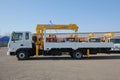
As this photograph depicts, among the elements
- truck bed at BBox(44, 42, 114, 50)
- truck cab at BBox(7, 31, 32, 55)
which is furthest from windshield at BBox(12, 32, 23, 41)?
truck bed at BBox(44, 42, 114, 50)

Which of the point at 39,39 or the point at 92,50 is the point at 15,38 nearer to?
the point at 39,39

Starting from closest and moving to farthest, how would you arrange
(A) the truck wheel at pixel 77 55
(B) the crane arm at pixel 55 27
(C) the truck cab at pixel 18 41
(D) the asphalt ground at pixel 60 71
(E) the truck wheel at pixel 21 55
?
1. (D) the asphalt ground at pixel 60 71
2. (C) the truck cab at pixel 18 41
3. (E) the truck wheel at pixel 21 55
4. (A) the truck wheel at pixel 77 55
5. (B) the crane arm at pixel 55 27

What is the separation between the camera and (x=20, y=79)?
1027 cm

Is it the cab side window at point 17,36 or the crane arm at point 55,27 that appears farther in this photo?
the crane arm at point 55,27

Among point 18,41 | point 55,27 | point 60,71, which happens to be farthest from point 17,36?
point 60,71

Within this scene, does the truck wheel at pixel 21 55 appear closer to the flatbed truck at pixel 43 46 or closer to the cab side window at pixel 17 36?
the flatbed truck at pixel 43 46

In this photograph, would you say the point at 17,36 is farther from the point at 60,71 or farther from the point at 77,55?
the point at 60,71

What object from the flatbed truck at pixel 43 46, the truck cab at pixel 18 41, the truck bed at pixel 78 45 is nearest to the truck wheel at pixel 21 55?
the flatbed truck at pixel 43 46

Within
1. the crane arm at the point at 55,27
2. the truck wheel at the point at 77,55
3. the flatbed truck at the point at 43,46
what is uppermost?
the crane arm at the point at 55,27

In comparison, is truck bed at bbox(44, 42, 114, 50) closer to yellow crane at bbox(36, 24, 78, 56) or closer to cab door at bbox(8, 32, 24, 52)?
yellow crane at bbox(36, 24, 78, 56)

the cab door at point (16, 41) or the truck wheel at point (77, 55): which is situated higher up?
the cab door at point (16, 41)

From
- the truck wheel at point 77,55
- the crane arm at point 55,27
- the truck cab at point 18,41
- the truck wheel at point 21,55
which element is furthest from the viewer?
the crane arm at point 55,27

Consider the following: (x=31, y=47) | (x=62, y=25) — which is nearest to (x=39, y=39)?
(x=31, y=47)

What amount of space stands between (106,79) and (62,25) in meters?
12.0
